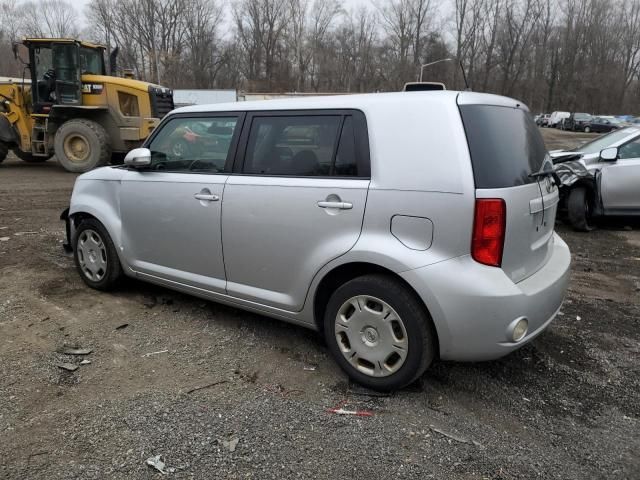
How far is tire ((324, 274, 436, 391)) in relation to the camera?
9.70 feet

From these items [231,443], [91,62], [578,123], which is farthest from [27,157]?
[578,123]

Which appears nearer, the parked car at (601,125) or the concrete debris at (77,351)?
the concrete debris at (77,351)

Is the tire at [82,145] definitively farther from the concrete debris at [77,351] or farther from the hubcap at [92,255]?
the concrete debris at [77,351]

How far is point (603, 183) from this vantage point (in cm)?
772

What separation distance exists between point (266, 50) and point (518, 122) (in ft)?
245

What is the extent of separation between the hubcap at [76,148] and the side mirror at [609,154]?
37.0ft

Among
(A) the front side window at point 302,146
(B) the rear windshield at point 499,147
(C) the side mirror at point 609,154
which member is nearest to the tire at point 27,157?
(A) the front side window at point 302,146

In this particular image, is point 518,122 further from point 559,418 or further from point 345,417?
point 345,417

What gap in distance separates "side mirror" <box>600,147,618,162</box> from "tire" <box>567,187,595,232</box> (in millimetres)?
504

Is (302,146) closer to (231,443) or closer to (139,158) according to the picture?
(139,158)

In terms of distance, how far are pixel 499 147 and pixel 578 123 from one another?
55.6 metres

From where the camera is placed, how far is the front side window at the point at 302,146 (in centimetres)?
325

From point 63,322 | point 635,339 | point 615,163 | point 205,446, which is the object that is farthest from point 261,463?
point 615,163

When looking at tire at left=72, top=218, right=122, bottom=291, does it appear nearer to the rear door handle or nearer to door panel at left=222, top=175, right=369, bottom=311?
door panel at left=222, top=175, right=369, bottom=311
